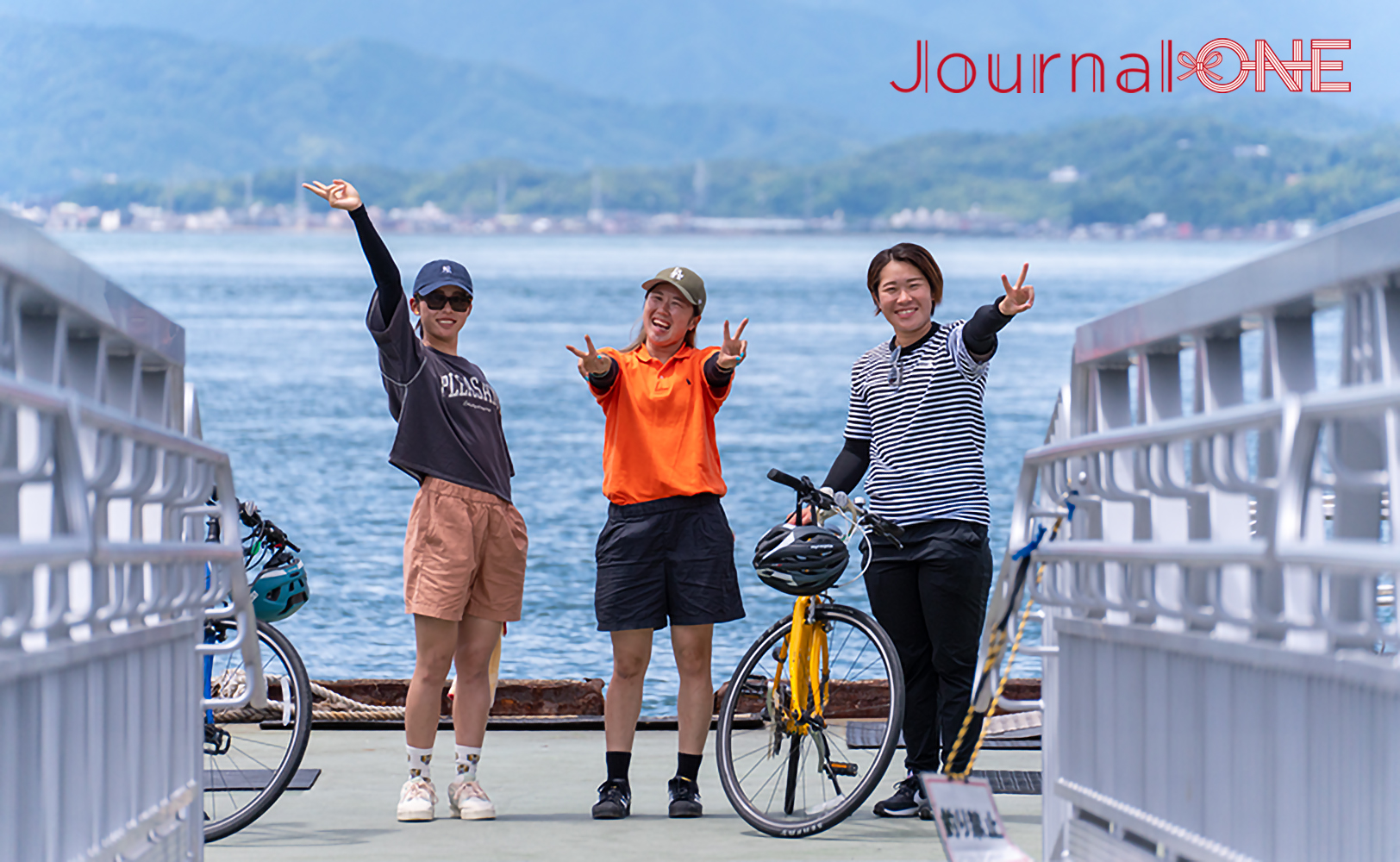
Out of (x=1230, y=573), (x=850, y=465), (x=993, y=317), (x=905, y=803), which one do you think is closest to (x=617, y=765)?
(x=905, y=803)

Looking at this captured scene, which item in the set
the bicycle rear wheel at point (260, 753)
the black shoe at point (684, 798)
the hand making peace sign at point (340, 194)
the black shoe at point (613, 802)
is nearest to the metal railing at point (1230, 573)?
the black shoe at point (684, 798)

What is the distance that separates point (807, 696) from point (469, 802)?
1.08 meters

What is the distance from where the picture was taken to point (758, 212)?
465 feet

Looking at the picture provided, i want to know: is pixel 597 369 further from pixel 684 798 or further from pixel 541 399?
pixel 541 399

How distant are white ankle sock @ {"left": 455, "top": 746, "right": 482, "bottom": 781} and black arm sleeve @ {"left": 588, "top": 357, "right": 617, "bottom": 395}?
1183 millimetres

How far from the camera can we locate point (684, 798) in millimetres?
5355

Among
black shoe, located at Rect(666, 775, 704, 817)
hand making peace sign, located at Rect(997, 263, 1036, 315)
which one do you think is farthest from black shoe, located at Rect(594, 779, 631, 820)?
hand making peace sign, located at Rect(997, 263, 1036, 315)

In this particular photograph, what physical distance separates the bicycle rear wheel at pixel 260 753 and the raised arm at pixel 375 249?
1086 millimetres

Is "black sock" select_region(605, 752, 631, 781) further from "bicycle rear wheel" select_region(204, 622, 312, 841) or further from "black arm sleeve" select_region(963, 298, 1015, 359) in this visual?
"black arm sleeve" select_region(963, 298, 1015, 359)

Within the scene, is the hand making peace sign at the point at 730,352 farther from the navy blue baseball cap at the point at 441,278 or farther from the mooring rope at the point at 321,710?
the mooring rope at the point at 321,710

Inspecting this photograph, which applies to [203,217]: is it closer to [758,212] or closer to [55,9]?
[758,212]

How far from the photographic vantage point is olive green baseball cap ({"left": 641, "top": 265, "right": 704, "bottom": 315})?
17.7ft

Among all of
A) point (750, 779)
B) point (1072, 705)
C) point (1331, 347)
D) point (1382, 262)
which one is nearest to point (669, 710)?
point (750, 779)

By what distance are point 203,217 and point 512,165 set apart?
27.2 m
